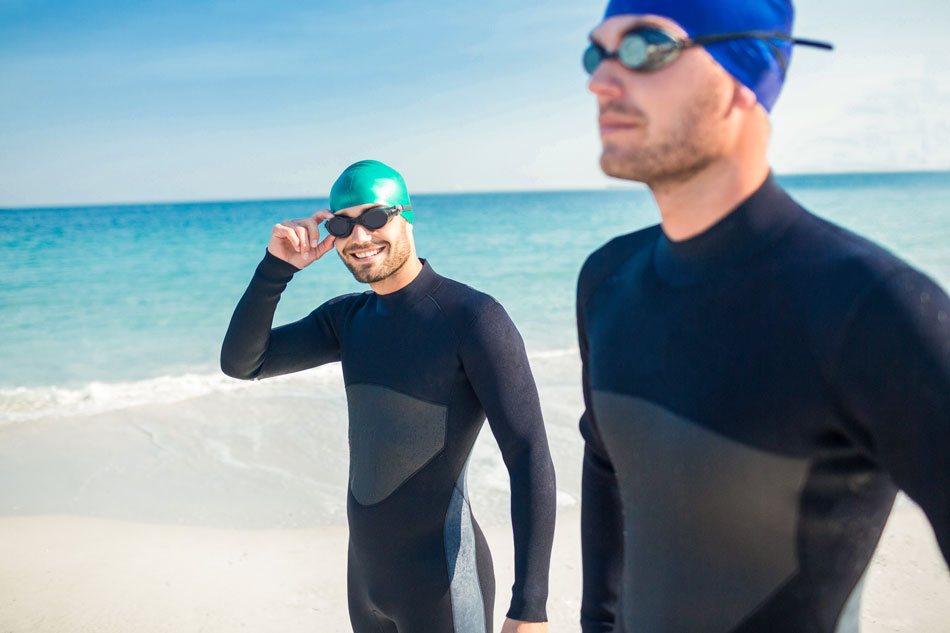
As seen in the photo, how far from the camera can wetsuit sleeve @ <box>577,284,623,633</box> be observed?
1672mm

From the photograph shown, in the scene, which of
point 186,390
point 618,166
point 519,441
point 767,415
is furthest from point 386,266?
point 186,390

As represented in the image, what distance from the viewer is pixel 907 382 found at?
103 centimetres

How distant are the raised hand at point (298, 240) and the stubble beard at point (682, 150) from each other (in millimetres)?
1657

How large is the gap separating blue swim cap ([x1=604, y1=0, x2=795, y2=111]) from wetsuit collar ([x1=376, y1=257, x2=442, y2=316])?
1479mm

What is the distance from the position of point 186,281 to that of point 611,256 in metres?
22.8

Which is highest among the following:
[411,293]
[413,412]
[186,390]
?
[411,293]

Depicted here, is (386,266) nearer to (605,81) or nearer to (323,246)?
(323,246)

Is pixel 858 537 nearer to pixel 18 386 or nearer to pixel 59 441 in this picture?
pixel 59 441

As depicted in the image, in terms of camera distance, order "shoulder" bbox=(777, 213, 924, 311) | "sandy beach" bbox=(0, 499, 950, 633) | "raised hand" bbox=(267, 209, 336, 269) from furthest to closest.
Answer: "sandy beach" bbox=(0, 499, 950, 633)
"raised hand" bbox=(267, 209, 336, 269)
"shoulder" bbox=(777, 213, 924, 311)

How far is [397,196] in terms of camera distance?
2.83 m

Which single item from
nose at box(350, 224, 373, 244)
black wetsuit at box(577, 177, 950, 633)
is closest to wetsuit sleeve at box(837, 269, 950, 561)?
black wetsuit at box(577, 177, 950, 633)

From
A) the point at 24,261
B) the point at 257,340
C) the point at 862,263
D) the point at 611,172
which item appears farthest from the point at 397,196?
the point at 24,261

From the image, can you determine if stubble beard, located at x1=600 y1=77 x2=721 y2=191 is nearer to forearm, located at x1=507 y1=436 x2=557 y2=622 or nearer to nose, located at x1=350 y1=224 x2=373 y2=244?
forearm, located at x1=507 y1=436 x2=557 y2=622

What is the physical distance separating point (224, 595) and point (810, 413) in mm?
4135
